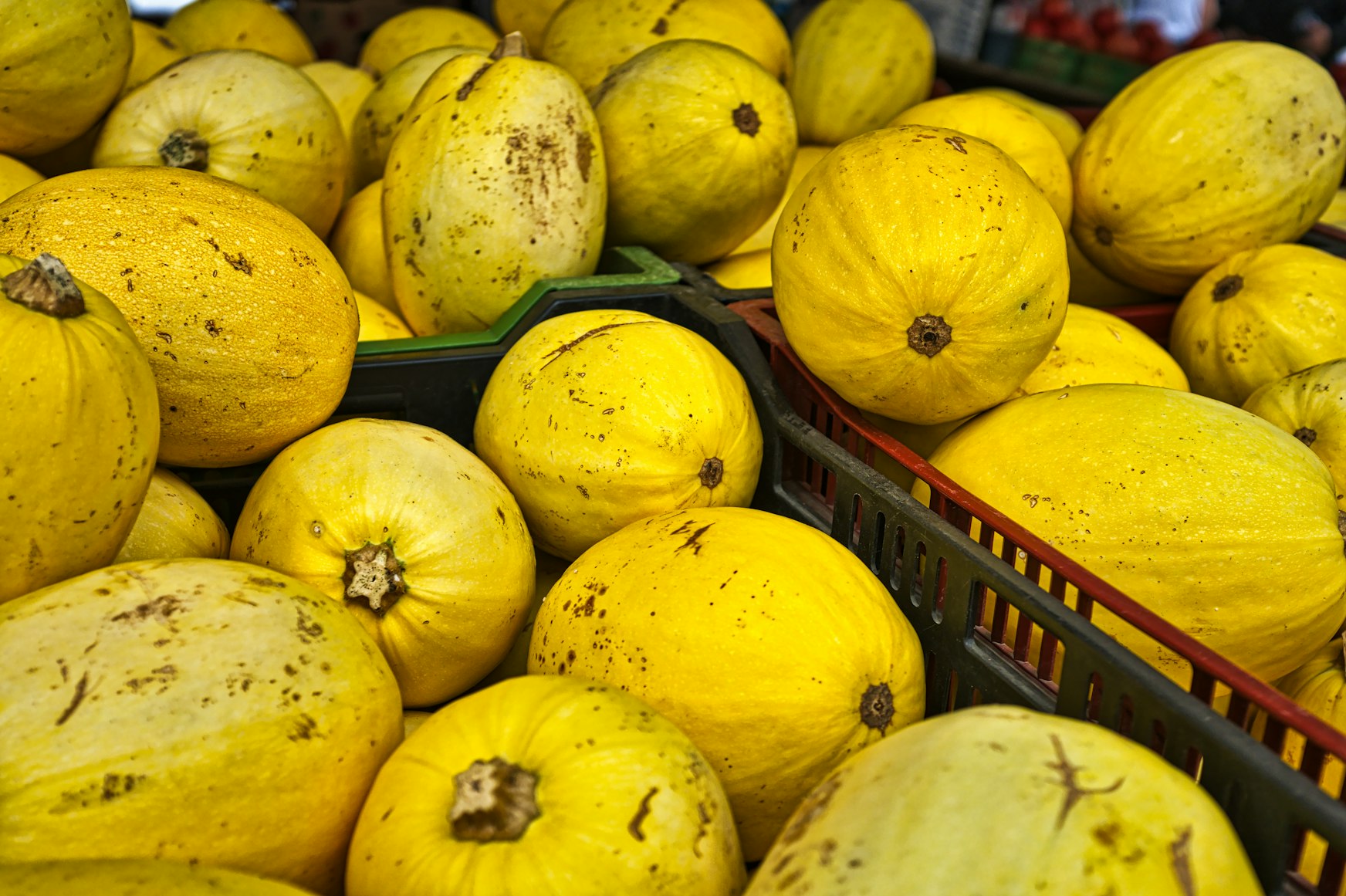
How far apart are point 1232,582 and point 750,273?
1267 mm

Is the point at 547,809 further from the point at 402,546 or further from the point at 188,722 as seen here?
the point at 402,546

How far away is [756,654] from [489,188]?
1088 mm

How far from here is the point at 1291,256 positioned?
6.59ft

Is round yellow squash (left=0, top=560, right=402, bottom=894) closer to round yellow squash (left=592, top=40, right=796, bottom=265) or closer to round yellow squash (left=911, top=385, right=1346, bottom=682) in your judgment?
round yellow squash (left=911, top=385, right=1346, bottom=682)

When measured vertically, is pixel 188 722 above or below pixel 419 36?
below

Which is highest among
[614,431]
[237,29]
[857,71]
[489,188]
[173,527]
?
[857,71]

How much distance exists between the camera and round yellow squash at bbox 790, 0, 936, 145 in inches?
109

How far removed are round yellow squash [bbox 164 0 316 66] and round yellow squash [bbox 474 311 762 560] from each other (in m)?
1.67

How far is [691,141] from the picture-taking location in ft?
7.04

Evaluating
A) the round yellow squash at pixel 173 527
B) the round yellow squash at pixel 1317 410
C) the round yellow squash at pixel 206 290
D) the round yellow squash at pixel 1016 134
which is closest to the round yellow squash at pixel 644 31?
the round yellow squash at pixel 1016 134

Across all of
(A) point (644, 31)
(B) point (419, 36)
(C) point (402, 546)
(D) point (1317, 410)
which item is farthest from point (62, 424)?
(B) point (419, 36)

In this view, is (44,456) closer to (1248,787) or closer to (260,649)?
(260,649)

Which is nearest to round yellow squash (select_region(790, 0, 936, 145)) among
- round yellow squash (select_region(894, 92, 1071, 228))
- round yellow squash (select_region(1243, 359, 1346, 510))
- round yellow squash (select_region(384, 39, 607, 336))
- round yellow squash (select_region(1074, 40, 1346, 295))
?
round yellow squash (select_region(894, 92, 1071, 228))

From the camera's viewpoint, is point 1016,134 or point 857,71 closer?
point 1016,134
